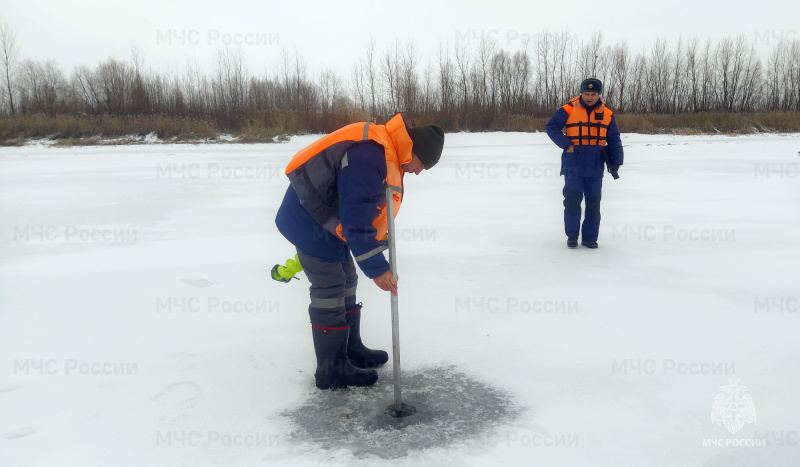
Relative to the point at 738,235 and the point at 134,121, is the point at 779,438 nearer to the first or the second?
the point at 738,235

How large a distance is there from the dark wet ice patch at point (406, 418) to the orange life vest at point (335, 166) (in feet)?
2.51

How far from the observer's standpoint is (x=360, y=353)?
3.04 meters

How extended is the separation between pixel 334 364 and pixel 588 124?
12.0 ft

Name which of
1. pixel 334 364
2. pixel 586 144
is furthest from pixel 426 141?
pixel 586 144

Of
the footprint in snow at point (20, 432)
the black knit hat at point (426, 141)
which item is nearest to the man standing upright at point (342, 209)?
the black knit hat at point (426, 141)

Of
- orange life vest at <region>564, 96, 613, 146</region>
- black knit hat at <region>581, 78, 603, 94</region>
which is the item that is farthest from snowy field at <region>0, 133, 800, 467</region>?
black knit hat at <region>581, 78, 603, 94</region>

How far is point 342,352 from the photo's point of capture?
275 cm

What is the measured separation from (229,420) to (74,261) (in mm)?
3600

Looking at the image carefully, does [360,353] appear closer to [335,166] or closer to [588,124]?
[335,166]

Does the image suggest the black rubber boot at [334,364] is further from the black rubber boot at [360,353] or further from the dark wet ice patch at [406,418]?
the black rubber boot at [360,353]

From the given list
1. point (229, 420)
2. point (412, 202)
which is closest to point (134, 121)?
point (412, 202)

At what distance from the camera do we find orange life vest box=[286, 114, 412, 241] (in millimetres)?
2383

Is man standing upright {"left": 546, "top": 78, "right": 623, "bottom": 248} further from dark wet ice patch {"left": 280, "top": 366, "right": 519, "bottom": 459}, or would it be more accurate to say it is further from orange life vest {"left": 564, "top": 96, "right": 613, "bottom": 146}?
dark wet ice patch {"left": 280, "top": 366, "right": 519, "bottom": 459}

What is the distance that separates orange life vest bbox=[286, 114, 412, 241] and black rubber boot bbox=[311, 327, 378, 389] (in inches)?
20.5
